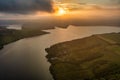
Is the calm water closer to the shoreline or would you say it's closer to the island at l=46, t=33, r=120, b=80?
the island at l=46, t=33, r=120, b=80

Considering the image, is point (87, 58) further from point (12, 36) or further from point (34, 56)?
point (12, 36)

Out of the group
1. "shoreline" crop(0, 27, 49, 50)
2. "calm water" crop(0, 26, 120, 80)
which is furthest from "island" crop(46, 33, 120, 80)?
"shoreline" crop(0, 27, 49, 50)

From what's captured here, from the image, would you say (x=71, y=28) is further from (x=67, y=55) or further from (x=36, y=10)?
(x=36, y=10)

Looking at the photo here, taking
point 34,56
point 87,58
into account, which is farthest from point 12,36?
point 87,58

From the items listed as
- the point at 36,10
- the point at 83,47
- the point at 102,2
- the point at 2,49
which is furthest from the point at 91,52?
the point at 2,49

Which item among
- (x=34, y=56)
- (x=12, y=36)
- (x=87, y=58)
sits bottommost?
(x=87, y=58)

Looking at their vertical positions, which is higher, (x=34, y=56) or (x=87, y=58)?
(x=34, y=56)
